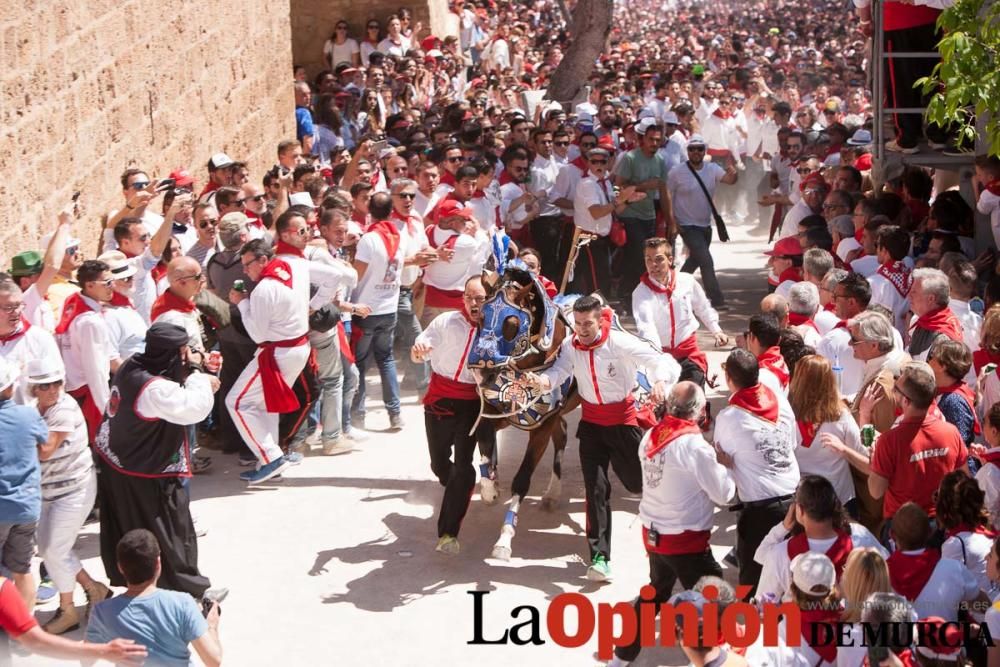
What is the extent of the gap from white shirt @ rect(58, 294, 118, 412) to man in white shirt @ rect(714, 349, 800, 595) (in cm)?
358

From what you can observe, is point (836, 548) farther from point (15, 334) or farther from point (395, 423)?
point (395, 423)

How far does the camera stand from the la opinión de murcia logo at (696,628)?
16.7 feet

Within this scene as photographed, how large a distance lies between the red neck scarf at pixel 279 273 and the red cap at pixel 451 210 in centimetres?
185

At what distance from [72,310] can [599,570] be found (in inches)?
133

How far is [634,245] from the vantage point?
1374 centimetres

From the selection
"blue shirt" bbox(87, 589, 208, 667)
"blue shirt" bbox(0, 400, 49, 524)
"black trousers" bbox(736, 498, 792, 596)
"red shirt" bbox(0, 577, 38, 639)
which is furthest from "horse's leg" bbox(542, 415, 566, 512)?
"red shirt" bbox(0, 577, 38, 639)

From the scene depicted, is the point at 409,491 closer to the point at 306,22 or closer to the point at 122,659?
the point at 122,659

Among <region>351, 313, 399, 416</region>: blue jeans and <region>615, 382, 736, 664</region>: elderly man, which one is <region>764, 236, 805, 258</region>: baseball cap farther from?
<region>615, 382, 736, 664</region>: elderly man

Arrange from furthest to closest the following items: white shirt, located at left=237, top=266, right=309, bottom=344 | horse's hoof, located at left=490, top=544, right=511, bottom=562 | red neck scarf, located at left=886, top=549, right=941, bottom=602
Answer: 1. white shirt, located at left=237, top=266, right=309, bottom=344
2. horse's hoof, located at left=490, top=544, right=511, bottom=562
3. red neck scarf, located at left=886, top=549, right=941, bottom=602

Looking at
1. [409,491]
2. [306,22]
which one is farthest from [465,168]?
[306,22]

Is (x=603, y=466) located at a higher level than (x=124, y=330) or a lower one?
lower

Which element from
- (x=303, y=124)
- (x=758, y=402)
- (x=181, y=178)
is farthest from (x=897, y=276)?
(x=303, y=124)

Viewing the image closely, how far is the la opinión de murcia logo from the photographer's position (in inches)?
200

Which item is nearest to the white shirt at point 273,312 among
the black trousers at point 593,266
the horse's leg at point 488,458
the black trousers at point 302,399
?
the black trousers at point 302,399
